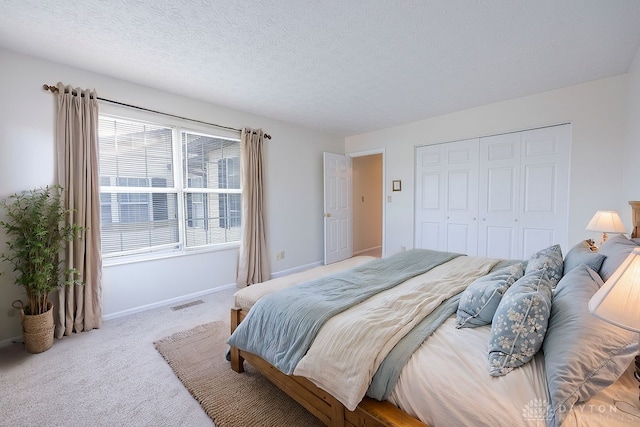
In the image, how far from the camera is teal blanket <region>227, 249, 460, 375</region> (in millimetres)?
1456

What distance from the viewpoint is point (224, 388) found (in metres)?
1.82

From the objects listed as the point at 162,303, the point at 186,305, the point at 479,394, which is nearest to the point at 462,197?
the point at 479,394

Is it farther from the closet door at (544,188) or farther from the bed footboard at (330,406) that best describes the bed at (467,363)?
the closet door at (544,188)

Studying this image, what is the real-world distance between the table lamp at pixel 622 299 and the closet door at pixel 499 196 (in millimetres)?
3269

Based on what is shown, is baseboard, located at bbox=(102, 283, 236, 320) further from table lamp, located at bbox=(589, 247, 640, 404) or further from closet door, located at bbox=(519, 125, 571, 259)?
closet door, located at bbox=(519, 125, 571, 259)

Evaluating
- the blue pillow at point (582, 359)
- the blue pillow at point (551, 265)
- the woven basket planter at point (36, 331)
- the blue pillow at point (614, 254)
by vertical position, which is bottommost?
the woven basket planter at point (36, 331)

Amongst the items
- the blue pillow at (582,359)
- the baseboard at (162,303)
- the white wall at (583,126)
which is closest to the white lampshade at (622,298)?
the blue pillow at (582,359)

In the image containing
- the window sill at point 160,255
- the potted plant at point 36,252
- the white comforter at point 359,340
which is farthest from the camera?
the window sill at point 160,255

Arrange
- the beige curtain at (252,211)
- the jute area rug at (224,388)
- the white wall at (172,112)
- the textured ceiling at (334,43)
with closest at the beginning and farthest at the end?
the jute area rug at (224,388)
the textured ceiling at (334,43)
the white wall at (172,112)
the beige curtain at (252,211)

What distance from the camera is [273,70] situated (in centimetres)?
264

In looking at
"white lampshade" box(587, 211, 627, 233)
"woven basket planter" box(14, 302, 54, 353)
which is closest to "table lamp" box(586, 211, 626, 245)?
"white lampshade" box(587, 211, 627, 233)

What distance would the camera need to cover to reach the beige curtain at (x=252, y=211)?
385 centimetres

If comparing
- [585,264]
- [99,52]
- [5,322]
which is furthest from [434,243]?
[5,322]

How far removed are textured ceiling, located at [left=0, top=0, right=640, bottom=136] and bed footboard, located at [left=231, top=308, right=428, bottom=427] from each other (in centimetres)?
226
